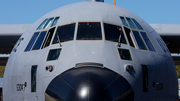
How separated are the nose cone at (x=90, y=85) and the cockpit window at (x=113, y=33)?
130cm

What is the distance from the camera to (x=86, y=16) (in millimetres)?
7543

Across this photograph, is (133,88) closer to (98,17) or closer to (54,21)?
(98,17)

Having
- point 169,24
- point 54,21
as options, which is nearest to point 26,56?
point 54,21

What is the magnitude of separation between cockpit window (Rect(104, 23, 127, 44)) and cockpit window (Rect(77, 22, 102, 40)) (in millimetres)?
182

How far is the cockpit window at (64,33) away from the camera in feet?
22.8

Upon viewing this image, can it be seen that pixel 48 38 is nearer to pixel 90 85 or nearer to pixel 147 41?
pixel 90 85

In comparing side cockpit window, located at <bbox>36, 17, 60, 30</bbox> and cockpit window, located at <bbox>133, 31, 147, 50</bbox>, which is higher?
side cockpit window, located at <bbox>36, 17, 60, 30</bbox>

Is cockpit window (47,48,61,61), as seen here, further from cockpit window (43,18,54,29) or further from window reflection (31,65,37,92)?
cockpit window (43,18,54,29)

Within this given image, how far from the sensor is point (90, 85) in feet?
18.3

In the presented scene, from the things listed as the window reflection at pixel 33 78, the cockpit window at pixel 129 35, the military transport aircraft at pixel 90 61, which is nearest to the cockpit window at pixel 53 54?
the military transport aircraft at pixel 90 61

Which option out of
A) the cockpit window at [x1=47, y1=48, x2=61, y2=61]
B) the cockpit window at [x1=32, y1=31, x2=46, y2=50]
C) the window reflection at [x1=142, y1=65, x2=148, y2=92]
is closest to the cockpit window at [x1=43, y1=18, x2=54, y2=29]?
the cockpit window at [x1=32, y1=31, x2=46, y2=50]

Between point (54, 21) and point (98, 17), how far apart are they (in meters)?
1.21

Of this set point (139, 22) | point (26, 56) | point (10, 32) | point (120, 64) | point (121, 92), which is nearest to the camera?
point (121, 92)

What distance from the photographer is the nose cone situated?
5551 mm
